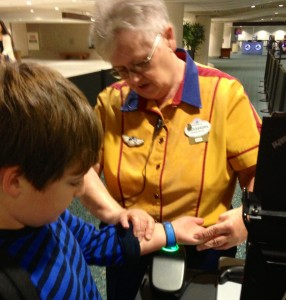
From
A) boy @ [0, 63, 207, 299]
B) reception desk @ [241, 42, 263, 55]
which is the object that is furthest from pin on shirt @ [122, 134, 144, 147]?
reception desk @ [241, 42, 263, 55]

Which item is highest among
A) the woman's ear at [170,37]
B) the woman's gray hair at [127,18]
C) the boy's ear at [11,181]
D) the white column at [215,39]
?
the woman's gray hair at [127,18]

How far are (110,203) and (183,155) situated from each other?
232 millimetres

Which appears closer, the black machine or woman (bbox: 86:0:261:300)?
the black machine

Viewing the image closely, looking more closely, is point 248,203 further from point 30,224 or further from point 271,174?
point 30,224

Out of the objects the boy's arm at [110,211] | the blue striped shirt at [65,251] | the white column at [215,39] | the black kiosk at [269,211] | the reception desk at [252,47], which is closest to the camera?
the black kiosk at [269,211]

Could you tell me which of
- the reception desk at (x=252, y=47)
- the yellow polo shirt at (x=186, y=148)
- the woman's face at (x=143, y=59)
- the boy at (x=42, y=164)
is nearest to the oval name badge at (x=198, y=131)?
the yellow polo shirt at (x=186, y=148)

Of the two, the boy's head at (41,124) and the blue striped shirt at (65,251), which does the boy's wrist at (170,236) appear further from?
the boy's head at (41,124)

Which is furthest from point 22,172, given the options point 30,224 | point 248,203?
point 248,203

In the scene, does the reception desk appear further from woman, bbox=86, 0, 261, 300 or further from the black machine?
the black machine

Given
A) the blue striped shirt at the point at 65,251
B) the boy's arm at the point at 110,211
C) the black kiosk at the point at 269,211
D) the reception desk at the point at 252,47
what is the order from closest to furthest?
the black kiosk at the point at 269,211 < the blue striped shirt at the point at 65,251 < the boy's arm at the point at 110,211 < the reception desk at the point at 252,47

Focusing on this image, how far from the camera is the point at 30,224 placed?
1.79 feet

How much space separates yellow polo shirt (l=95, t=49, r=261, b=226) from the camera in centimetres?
91

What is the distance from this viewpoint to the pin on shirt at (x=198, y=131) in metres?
0.92

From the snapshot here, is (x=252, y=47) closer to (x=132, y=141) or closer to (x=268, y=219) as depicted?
(x=132, y=141)
